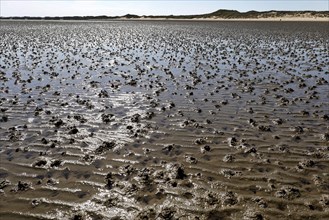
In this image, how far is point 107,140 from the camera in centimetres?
1227

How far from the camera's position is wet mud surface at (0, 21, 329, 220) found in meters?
8.27

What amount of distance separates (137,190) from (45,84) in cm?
1504

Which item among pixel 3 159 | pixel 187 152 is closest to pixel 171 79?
pixel 187 152

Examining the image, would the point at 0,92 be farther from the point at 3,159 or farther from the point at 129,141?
the point at 129,141

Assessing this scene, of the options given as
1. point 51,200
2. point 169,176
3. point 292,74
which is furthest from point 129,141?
point 292,74

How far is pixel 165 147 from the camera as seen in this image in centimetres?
1167

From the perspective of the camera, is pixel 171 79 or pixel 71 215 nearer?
pixel 71 215

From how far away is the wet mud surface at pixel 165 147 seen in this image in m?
8.27

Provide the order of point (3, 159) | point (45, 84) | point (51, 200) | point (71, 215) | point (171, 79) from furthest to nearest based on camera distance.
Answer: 1. point (171, 79)
2. point (45, 84)
3. point (3, 159)
4. point (51, 200)
5. point (71, 215)

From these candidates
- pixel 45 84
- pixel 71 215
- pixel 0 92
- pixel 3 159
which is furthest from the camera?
pixel 45 84

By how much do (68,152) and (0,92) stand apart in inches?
416

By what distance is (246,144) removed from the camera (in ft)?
38.8

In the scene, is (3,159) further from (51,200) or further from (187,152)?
(187,152)

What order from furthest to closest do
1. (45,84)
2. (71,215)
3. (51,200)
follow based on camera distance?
(45,84) < (51,200) < (71,215)
